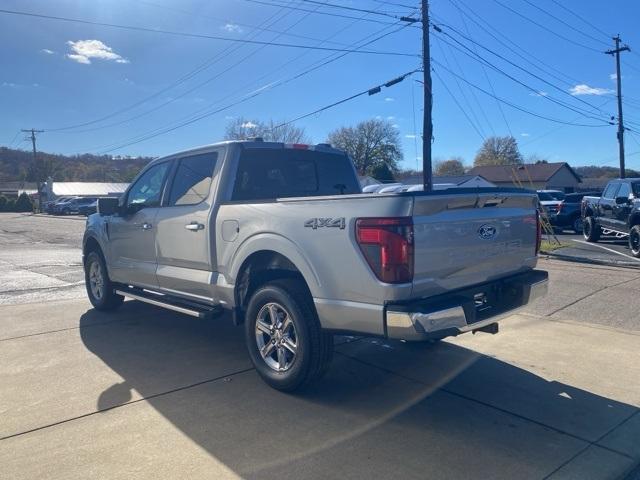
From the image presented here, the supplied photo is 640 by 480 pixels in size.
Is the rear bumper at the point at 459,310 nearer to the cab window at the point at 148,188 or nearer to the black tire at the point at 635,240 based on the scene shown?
the cab window at the point at 148,188

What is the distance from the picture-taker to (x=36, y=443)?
3412 mm

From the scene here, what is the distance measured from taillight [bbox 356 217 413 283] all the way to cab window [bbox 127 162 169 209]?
310 centimetres

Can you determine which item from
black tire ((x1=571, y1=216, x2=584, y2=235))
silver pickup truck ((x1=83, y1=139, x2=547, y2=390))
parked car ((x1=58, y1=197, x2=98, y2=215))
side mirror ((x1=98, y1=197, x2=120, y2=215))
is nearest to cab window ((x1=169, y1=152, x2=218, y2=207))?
silver pickup truck ((x1=83, y1=139, x2=547, y2=390))

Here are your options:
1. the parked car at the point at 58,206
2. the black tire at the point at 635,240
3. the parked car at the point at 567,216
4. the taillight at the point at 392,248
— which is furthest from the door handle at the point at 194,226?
the parked car at the point at 58,206

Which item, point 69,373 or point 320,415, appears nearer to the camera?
point 320,415

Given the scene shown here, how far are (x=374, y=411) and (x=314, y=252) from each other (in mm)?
1240

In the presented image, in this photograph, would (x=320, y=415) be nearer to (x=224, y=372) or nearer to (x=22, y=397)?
(x=224, y=372)

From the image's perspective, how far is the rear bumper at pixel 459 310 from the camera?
3.37 meters

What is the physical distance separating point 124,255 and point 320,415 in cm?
357

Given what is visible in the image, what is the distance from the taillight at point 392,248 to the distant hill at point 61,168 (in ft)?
271

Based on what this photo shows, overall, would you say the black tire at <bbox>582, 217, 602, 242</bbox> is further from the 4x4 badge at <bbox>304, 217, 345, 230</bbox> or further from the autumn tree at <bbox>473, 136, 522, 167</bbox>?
the autumn tree at <bbox>473, 136, 522, 167</bbox>

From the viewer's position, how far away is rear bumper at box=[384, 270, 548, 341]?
3.37 metres

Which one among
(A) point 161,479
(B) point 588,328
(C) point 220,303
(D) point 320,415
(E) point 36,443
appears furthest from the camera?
(B) point 588,328

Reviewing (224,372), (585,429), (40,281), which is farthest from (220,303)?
(40,281)
